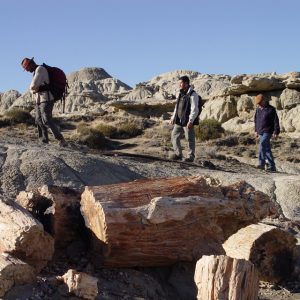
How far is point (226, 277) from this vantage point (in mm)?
5102

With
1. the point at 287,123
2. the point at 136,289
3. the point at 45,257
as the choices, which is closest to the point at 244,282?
the point at 136,289

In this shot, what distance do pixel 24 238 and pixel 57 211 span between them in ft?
3.26

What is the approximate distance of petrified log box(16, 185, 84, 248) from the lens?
6.34 meters

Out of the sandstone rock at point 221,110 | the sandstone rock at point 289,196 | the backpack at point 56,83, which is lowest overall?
the sandstone rock at point 289,196

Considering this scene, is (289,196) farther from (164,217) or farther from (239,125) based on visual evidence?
(239,125)

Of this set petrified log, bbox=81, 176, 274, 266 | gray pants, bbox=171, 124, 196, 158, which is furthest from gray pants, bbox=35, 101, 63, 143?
petrified log, bbox=81, 176, 274, 266

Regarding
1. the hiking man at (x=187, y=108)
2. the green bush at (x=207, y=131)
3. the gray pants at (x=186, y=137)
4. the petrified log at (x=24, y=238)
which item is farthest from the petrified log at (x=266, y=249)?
the green bush at (x=207, y=131)

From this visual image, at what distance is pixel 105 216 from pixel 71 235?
770 millimetres

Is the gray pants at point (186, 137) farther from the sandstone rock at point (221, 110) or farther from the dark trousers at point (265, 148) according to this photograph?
the sandstone rock at point (221, 110)

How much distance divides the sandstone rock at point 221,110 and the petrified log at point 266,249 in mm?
25292

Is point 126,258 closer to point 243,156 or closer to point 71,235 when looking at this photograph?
point 71,235

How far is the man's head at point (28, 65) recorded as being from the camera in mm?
10859

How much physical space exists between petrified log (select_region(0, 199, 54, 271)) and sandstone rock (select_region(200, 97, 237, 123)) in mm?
27035

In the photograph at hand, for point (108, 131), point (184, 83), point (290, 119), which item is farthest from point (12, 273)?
point (290, 119)
